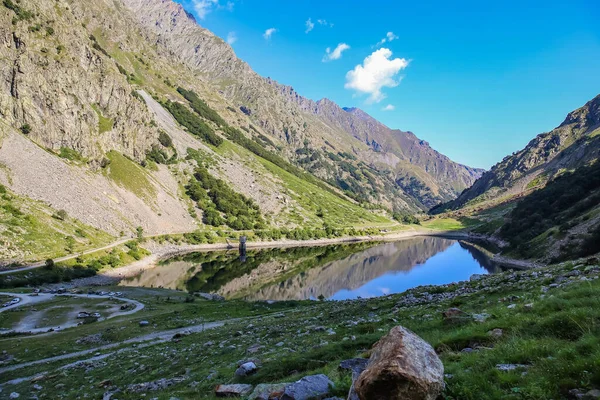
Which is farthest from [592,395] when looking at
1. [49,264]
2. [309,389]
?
[49,264]

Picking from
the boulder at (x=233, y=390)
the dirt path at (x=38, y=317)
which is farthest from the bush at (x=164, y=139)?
the boulder at (x=233, y=390)

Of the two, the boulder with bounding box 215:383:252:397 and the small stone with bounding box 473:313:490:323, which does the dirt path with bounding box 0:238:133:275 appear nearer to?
the boulder with bounding box 215:383:252:397

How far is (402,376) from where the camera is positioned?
22.7 feet

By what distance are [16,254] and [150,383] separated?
7388 centimetres

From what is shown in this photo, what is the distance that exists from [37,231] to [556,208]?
143980mm

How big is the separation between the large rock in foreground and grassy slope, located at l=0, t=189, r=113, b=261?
279 feet

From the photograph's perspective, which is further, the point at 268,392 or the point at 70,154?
the point at 70,154

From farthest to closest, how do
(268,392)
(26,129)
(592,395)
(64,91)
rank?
(64,91) → (26,129) → (268,392) → (592,395)

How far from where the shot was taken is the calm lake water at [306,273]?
78.6 metres

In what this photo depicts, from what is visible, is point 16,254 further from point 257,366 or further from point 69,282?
point 257,366

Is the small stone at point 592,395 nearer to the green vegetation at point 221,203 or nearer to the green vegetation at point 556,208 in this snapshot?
the green vegetation at point 556,208

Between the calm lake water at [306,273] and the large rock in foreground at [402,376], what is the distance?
213ft

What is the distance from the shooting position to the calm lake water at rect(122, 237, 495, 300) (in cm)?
7856

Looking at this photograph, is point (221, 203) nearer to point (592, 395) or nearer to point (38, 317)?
point (38, 317)
